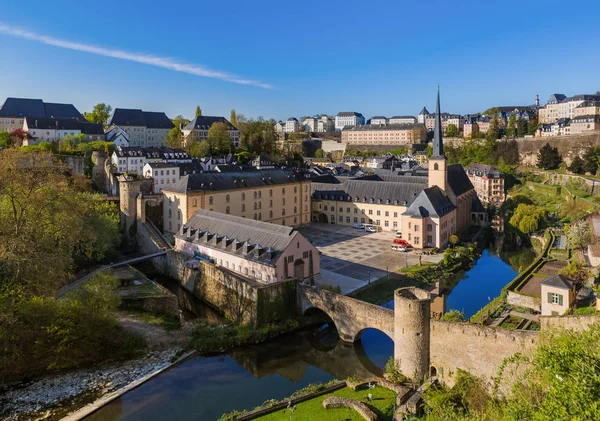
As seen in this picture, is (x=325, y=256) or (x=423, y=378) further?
(x=325, y=256)

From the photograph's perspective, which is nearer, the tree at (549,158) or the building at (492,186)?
the building at (492,186)

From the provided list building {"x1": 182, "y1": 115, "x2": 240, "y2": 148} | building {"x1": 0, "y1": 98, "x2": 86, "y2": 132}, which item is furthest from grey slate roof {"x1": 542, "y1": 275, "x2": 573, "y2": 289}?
building {"x1": 0, "y1": 98, "x2": 86, "y2": 132}

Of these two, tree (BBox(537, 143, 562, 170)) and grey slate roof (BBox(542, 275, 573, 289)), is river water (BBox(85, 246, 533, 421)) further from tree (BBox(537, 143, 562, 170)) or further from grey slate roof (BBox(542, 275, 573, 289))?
tree (BBox(537, 143, 562, 170))

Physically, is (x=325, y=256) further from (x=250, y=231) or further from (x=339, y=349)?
(x=339, y=349)

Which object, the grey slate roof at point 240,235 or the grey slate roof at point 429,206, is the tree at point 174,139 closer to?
the grey slate roof at point 240,235

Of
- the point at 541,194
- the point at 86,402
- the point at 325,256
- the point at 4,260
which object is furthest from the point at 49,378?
the point at 541,194

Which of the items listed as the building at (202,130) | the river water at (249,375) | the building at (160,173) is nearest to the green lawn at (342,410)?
the river water at (249,375)
